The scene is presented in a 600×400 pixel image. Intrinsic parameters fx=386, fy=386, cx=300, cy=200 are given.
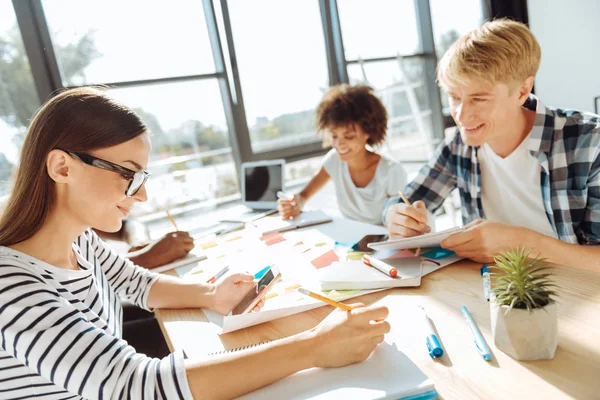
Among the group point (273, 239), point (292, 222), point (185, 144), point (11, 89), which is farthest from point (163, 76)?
point (273, 239)

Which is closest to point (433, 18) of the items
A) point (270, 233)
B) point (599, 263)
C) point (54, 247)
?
point (270, 233)

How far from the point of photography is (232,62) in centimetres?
261

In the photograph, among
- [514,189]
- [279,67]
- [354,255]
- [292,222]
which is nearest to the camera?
[354,255]

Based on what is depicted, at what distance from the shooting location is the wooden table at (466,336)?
55 cm

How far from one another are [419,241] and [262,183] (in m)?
1.37

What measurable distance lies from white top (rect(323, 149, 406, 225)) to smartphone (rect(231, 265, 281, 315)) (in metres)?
1.09

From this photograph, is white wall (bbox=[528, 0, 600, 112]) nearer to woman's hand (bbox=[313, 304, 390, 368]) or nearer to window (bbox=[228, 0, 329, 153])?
window (bbox=[228, 0, 329, 153])

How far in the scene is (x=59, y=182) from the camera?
2.60ft

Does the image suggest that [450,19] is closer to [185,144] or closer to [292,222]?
[185,144]

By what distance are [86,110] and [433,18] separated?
3.19 meters

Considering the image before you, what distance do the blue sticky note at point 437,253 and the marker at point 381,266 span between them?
0.47 feet

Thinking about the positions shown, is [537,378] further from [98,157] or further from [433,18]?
[433,18]

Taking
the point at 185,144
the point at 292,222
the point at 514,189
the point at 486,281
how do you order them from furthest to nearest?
the point at 185,144 → the point at 292,222 → the point at 514,189 → the point at 486,281

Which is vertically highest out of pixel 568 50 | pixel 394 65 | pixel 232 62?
pixel 232 62
